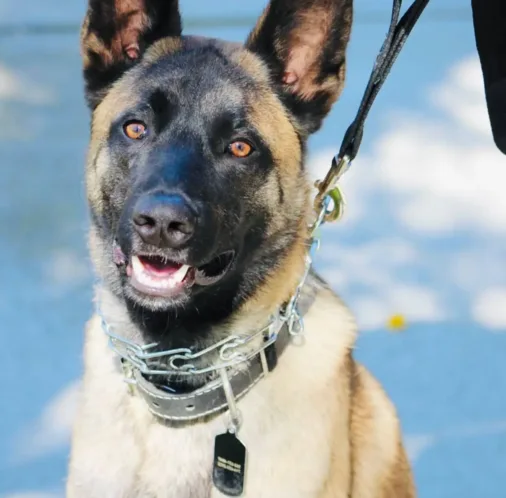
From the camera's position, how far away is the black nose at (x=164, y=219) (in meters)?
2.07

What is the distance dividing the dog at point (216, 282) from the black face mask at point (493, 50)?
0.31 metres

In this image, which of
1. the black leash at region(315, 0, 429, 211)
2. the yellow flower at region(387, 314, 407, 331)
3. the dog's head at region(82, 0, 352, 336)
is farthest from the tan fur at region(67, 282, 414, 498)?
the yellow flower at region(387, 314, 407, 331)

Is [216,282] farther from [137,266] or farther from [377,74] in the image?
[377,74]

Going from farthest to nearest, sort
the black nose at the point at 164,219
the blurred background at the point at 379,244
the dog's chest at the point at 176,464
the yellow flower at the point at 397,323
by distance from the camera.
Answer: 1. the yellow flower at the point at 397,323
2. the blurred background at the point at 379,244
3. the dog's chest at the point at 176,464
4. the black nose at the point at 164,219

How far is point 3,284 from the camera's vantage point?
3.90m

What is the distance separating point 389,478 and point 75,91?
3.25 m

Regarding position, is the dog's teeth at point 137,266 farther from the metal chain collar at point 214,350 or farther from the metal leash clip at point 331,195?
the metal leash clip at point 331,195

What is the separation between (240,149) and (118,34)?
439 mm

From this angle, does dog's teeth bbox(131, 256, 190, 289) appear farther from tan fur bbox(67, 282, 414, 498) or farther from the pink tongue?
tan fur bbox(67, 282, 414, 498)

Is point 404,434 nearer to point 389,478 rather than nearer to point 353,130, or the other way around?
point 389,478

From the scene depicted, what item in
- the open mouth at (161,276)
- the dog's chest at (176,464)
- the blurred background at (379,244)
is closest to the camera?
the open mouth at (161,276)

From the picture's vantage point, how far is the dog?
7.39 ft

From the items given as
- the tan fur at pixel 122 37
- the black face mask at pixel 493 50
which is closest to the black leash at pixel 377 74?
the black face mask at pixel 493 50

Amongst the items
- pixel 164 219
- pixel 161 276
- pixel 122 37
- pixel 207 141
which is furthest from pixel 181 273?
pixel 122 37
